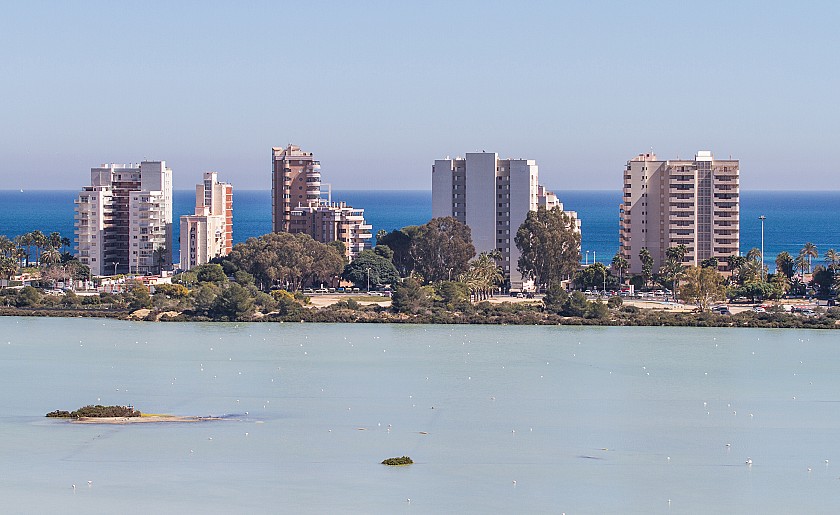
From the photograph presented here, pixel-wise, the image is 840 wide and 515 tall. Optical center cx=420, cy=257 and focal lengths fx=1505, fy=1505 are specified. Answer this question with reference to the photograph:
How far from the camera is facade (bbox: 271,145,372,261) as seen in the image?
280 feet

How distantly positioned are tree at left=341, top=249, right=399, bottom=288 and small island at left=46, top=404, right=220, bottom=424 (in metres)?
36.1

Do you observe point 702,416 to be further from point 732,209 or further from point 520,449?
point 732,209

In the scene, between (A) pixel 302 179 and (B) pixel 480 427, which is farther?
(A) pixel 302 179

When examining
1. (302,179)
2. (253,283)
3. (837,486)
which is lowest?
(837,486)

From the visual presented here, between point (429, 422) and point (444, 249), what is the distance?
34267mm

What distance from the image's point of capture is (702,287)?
2571 inches

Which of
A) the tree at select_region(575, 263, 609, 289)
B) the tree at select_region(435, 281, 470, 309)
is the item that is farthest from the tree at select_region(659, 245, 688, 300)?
the tree at select_region(435, 281, 470, 309)

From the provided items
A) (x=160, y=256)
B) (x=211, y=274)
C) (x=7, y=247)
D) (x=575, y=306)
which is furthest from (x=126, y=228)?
(x=575, y=306)

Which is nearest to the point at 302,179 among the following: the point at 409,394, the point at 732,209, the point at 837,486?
the point at 732,209

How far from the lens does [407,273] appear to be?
7869cm

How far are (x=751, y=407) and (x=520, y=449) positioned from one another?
31.5 ft

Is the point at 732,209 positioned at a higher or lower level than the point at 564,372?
higher

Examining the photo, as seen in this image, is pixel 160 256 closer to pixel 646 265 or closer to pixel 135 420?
pixel 646 265

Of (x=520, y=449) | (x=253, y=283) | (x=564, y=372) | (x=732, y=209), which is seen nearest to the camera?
(x=520, y=449)
